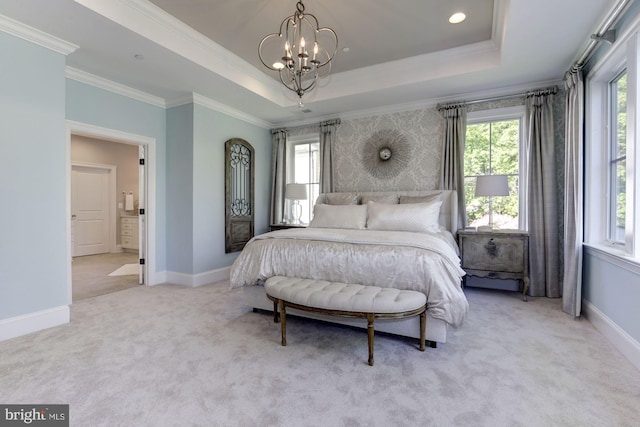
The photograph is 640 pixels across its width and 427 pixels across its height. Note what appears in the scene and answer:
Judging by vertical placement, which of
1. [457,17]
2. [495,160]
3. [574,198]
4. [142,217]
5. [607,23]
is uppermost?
[457,17]

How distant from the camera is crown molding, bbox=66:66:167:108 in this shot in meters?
3.39

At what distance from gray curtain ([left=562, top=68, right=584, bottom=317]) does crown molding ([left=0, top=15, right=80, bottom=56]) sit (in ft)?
16.3

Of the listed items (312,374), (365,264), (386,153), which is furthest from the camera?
(386,153)

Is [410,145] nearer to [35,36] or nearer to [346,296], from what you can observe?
[346,296]

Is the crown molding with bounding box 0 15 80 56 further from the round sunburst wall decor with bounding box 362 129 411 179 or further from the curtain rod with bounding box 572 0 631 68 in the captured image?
the curtain rod with bounding box 572 0 631 68

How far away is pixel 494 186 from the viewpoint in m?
3.63

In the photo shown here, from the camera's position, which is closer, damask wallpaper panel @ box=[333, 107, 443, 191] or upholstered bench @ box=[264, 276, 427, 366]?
upholstered bench @ box=[264, 276, 427, 366]

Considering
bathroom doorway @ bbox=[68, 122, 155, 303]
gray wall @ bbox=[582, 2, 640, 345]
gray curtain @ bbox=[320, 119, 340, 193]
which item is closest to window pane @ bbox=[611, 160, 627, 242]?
gray wall @ bbox=[582, 2, 640, 345]

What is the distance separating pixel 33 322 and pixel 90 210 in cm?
512

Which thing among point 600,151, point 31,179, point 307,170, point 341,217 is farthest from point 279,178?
point 600,151

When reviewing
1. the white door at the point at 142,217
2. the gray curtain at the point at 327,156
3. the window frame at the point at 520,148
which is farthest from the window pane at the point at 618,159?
the white door at the point at 142,217

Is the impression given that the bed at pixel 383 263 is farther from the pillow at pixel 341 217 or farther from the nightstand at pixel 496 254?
the nightstand at pixel 496 254

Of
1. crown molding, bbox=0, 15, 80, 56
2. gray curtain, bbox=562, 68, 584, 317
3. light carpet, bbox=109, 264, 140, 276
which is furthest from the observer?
light carpet, bbox=109, 264, 140, 276

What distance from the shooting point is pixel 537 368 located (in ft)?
6.68
